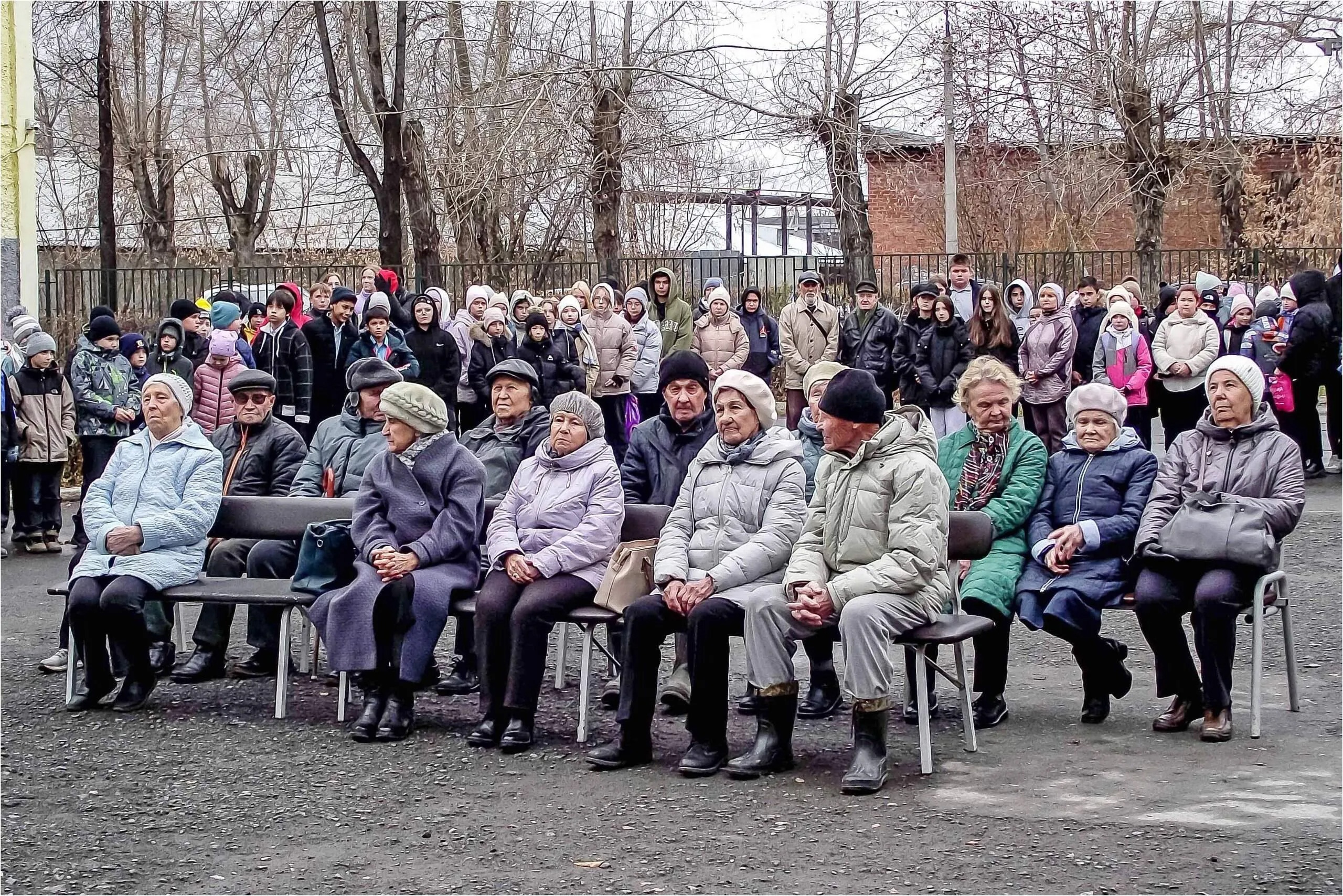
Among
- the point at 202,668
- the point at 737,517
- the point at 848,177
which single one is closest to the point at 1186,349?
the point at 737,517

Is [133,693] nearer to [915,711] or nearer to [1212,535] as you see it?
[915,711]

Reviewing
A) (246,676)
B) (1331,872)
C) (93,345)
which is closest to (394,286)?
(93,345)

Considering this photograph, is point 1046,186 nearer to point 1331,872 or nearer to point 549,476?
point 549,476

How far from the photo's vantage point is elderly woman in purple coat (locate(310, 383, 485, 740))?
273 inches

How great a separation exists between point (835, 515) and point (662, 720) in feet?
4.61

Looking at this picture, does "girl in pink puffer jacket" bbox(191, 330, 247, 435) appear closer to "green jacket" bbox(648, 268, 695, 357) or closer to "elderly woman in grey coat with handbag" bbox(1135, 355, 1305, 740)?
"green jacket" bbox(648, 268, 695, 357)

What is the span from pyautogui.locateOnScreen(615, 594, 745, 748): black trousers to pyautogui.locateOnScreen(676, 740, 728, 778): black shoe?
0.07ft

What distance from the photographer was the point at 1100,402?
6.93 metres

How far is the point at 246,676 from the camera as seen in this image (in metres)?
8.05

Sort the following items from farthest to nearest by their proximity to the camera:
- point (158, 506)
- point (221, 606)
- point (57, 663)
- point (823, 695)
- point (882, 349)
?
point (882, 349)
point (57, 663)
point (221, 606)
point (158, 506)
point (823, 695)

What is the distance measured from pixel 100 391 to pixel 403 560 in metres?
5.93

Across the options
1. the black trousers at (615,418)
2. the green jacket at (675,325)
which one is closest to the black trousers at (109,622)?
the black trousers at (615,418)

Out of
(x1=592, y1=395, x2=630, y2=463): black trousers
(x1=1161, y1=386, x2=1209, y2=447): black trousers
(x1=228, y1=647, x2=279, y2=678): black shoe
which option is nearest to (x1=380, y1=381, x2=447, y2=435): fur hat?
(x1=228, y1=647, x2=279, y2=678): black shoe

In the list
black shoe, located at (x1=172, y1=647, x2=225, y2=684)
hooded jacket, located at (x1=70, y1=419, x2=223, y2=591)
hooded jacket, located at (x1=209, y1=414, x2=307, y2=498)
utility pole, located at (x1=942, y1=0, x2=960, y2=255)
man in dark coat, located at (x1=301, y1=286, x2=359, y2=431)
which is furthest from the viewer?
utility pole, located at (x1=942, y1=0, x2=960, y2=255)
